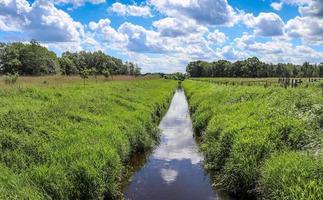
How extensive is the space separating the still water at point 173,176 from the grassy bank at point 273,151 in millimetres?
627

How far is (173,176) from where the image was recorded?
14.6m

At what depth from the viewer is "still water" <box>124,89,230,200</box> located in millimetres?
12414

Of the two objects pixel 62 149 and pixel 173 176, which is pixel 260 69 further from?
pixel 62 149

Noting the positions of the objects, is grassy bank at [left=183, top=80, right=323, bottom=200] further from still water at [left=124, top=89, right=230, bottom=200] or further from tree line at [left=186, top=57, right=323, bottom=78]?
tree line at [left=186, top=57, right=323, bottom=78]

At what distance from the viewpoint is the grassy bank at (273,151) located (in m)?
8.72

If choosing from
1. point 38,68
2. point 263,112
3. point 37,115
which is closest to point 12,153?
point 37,115

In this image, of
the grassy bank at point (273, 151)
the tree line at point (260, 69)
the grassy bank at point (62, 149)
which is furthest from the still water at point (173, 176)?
the tree line at point (260, 69)

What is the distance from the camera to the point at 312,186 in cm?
795

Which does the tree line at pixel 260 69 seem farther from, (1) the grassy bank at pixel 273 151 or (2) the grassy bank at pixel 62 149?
(2) the grassy bank at pixel 62 149

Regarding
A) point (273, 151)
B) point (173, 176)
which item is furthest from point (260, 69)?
point (273, 151)

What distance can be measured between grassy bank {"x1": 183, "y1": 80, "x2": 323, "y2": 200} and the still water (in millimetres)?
627

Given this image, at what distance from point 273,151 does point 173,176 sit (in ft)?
15.0

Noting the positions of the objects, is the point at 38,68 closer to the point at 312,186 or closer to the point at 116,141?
the point at 116,141

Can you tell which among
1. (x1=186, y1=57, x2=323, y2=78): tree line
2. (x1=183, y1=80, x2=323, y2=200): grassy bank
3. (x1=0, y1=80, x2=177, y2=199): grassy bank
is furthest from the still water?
(x1=186, y1=57, x2=323, y2=78): tree line
